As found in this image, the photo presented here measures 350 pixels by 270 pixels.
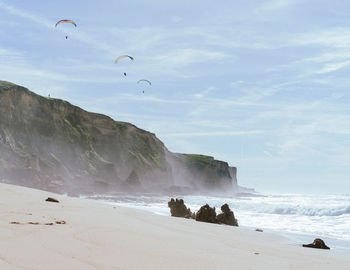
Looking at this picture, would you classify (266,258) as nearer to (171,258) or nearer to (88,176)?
(171,258)

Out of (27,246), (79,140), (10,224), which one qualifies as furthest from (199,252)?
(79,140)

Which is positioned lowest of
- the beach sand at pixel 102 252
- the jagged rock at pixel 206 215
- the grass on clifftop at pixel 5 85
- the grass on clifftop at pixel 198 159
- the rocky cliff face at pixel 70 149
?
the beach sand at pixel 102 252

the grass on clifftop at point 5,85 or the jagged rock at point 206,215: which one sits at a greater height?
the grass on clifftop at point 5,85

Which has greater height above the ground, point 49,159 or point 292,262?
point 49,159

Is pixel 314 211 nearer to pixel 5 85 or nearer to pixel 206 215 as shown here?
pixel 206 215

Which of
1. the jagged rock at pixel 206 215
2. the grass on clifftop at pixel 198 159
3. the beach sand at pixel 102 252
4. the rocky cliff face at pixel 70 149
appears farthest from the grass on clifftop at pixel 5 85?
the grass on clifftop at pixel 198 159

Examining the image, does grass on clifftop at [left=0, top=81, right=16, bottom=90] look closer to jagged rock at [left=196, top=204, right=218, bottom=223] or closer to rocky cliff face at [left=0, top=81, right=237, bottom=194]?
rocky cliff face at [left=0, top=81, right=237, bottom=194]

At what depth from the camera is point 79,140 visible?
242 ft

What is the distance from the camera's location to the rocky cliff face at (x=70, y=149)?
5409cm

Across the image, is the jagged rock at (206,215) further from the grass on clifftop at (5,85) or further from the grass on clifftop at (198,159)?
the grass on clifftop at (198,159)

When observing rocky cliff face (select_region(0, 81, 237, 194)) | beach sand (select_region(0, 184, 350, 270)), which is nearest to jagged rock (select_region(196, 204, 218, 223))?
beach sand (select_region(0, 184, 350, 270))

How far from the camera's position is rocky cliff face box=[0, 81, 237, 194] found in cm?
5409

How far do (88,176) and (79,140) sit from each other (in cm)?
897

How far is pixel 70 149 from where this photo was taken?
230 ft
